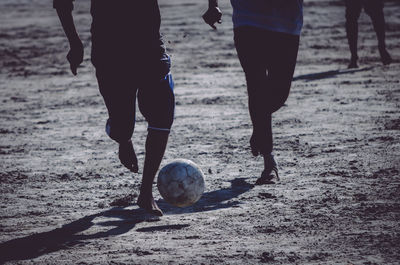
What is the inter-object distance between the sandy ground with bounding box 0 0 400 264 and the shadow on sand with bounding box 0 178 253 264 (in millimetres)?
13

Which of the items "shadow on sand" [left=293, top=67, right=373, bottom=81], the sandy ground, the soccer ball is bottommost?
"shadow on sand" [left=293, top=67, right=373, bottom=81]

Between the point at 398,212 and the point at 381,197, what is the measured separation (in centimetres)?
39

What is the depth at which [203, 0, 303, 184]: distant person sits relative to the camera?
549 cm

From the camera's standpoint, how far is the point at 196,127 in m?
7.89

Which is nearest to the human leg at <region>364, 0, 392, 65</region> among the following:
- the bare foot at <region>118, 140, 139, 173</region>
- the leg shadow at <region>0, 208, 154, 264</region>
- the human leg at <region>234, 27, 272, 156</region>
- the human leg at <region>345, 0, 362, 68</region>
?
the human leg at <region>345, 0, 362, 68</region>

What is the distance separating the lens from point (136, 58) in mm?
4773

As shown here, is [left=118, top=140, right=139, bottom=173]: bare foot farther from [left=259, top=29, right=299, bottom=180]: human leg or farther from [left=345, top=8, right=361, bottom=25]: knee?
[left=345, top=8, right=361, bottom=25]: knee

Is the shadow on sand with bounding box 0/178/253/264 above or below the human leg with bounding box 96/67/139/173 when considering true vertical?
below

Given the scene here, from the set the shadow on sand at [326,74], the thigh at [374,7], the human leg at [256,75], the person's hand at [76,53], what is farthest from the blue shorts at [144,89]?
the thigh at [374,7]

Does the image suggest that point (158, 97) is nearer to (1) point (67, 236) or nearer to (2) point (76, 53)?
(2) point (76, 53)

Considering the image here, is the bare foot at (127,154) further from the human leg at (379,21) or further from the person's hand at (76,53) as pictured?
the human leg at (379,21)

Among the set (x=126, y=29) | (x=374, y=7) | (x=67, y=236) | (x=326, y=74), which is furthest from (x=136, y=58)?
(x=374, y=7)

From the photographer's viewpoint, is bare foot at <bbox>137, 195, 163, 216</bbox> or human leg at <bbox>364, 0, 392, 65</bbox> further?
human leg at <bbox>364, 0, 392, 65</bbox>

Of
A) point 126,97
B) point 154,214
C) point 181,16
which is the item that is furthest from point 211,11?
point 181,16
